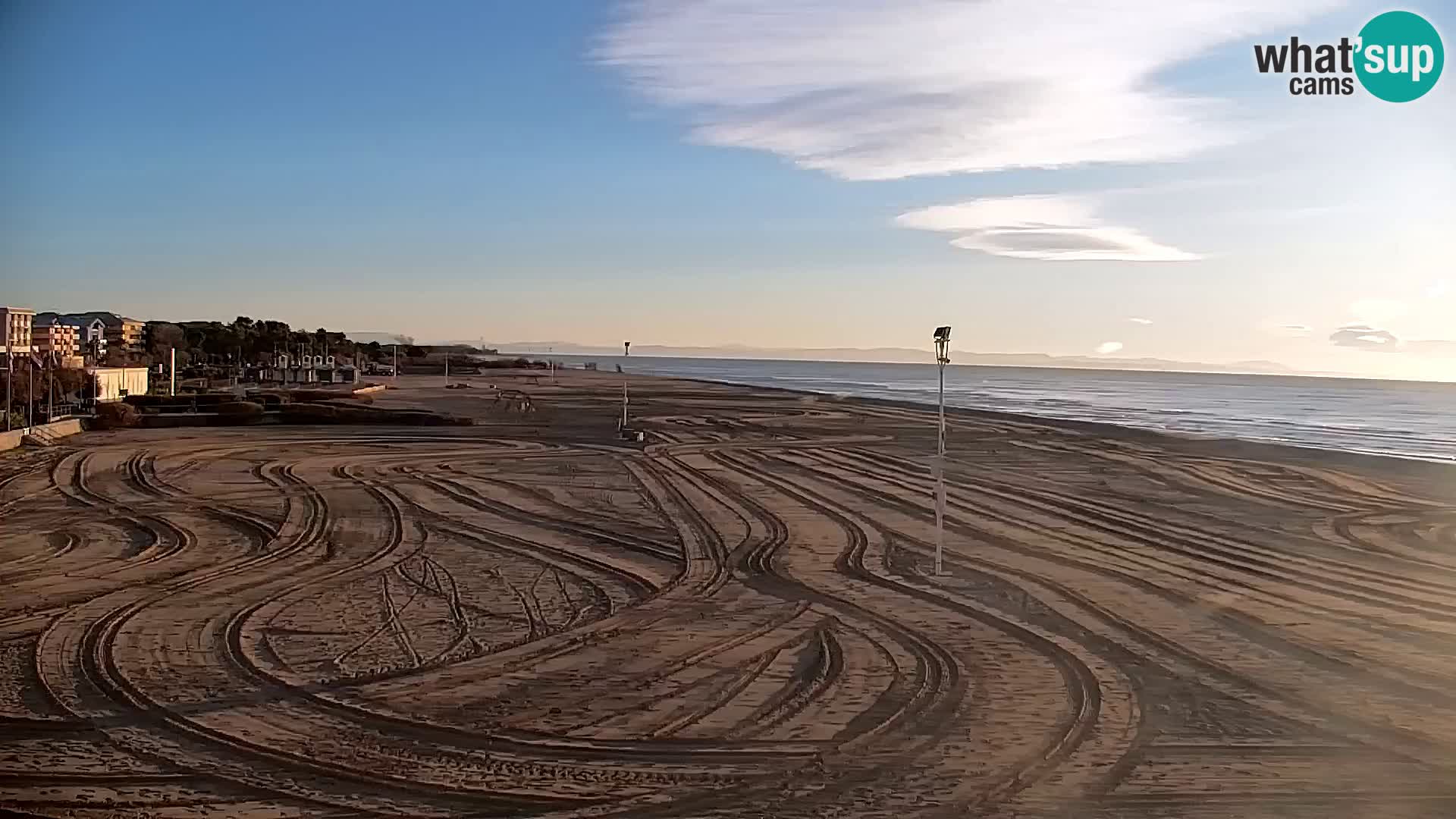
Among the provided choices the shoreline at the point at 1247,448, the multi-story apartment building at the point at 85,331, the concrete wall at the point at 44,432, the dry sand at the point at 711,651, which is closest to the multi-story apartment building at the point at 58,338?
the multi-story apartment building at the point at 85,331

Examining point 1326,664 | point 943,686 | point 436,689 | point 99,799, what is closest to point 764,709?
point 943,686

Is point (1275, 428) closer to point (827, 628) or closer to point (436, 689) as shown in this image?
point (827, 628)

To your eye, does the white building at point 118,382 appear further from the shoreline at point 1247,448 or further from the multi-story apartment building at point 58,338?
the shoreline at point 1247,448

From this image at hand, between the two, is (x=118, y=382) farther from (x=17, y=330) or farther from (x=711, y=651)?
Answer: (x=711, y=651)

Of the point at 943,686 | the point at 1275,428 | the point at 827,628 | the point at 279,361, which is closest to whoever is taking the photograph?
the point at 943,686

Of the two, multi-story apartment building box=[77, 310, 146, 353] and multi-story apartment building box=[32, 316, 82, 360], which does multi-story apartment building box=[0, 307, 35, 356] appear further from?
multi-story apartment building box=[77, 310, 146, 353]
